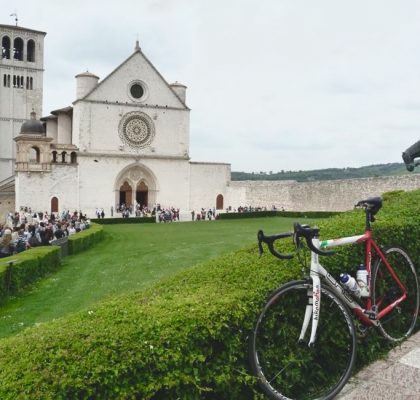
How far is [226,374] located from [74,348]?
1.03m

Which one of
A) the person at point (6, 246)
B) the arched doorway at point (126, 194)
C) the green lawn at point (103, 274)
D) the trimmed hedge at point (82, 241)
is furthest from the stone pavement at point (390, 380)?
the arched doorway at point (126, 194)

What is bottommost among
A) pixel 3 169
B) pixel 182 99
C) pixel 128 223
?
pixel 128 223

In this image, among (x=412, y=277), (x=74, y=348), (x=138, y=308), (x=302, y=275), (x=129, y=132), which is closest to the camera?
(x=74, y=348)

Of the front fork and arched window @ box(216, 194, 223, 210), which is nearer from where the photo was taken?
the front fork

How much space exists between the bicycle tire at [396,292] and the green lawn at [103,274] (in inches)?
137

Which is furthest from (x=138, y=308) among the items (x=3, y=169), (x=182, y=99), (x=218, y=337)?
(x=3, y=169)

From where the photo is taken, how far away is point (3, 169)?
210 feet

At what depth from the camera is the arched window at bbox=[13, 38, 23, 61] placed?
6469cm

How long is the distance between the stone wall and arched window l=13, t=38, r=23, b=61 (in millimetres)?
34520

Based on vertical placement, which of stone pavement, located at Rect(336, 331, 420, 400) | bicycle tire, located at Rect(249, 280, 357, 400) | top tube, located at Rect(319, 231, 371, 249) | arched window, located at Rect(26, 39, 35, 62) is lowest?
stone pavement, located at Rect(336, 331, 420, 400)

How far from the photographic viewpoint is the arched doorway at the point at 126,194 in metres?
49.2

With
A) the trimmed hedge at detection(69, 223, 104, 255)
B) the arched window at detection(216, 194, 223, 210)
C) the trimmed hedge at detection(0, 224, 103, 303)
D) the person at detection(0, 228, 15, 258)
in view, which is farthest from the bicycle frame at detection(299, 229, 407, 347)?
the arched window at detection(216, 194, 223, 210)

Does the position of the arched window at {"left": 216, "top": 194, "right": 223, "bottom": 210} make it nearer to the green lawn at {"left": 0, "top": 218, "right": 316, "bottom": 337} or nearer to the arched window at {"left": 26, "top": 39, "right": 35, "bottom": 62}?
the green lawn at {"left": 0, "top": 218, "right": 316, "bottom": 337}

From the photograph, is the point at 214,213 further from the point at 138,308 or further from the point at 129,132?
the point at 138,308
